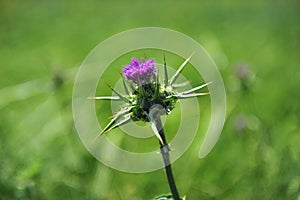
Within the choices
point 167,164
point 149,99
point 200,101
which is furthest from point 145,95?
point 200,101

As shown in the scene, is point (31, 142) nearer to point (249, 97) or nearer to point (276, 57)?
point (249, 97)

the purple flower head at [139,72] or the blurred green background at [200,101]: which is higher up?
the blurred green background at [200,101]

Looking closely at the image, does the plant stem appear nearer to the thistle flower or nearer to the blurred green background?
the thistle flower

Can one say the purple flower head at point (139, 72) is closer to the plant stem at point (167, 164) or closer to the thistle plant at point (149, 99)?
the thistle plant at point (149, 99)

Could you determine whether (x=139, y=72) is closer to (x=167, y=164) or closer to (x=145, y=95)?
(x=145, y=95)

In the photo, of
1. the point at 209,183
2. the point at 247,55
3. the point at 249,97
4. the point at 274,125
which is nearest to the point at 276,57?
the point at 247,55

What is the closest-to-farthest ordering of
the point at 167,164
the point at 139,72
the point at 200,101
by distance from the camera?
1. the point at 167,164
2. the point at 139,72
3. the point at 200,101

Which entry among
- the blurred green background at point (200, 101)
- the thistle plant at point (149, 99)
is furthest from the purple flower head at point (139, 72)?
the blurred green background at point (200, 101)
